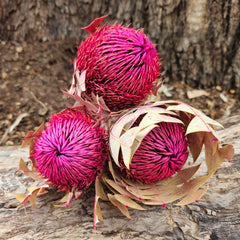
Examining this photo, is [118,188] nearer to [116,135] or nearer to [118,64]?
[116,135]

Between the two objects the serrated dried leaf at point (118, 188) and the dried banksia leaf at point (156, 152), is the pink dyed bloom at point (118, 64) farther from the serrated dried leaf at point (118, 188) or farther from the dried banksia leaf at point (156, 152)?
the serrated dried leaf at point (118, 188)

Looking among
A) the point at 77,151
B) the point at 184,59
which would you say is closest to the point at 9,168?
the point at 77,151

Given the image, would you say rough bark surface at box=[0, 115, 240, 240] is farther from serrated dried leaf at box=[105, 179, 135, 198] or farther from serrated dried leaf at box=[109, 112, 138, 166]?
serrated dried leaf at box=[109, 112, 138, 166]

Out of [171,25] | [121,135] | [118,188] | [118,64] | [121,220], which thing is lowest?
[121,220]

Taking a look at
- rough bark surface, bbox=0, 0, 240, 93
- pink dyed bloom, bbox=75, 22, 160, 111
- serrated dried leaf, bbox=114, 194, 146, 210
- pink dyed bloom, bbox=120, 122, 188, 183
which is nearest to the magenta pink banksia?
pink dyed bloom, bbox=75, 22, 160, 111

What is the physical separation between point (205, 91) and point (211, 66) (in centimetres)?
14

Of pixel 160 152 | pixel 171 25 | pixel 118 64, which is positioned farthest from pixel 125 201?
pixel 171 25

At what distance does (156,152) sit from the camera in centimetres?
67

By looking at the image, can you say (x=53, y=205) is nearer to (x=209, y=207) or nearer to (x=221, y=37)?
(x=209, y=207)

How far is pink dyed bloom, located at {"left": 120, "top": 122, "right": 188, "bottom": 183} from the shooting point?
67 centimetres

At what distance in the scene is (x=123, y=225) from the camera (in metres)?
0.76

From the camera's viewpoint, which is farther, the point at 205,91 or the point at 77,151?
the point at 205,91

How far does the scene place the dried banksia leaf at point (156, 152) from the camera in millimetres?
638

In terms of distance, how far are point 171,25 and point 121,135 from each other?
0.92 metres
